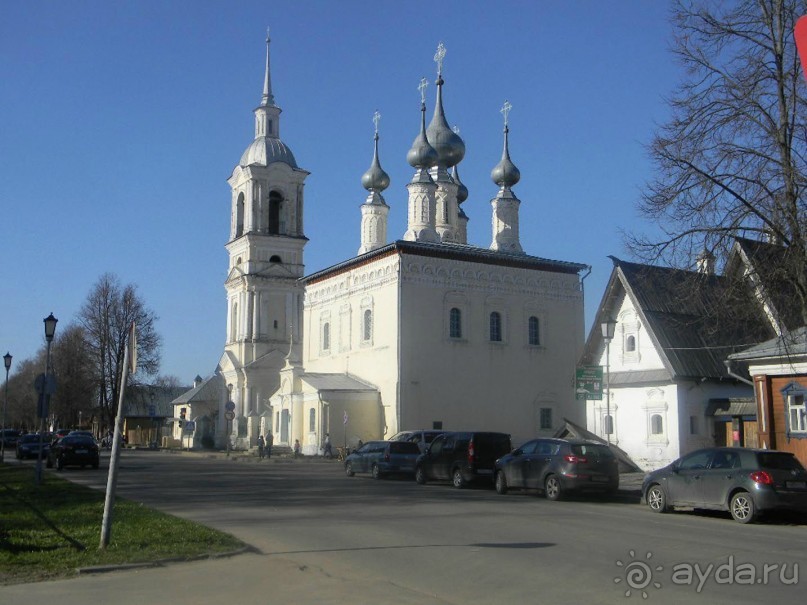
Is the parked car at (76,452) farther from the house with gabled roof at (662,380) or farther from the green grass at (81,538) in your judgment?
the house with gabled roof at (662,380)

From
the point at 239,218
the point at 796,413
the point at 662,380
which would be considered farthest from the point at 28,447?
the point at 796,413

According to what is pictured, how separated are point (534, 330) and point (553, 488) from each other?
3022 cm

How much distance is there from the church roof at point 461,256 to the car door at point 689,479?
29.5 m

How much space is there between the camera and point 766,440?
24.7 m

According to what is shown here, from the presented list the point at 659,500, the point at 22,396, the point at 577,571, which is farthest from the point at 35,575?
the point at 22,396

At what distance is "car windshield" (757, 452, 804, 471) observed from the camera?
55.9 ft

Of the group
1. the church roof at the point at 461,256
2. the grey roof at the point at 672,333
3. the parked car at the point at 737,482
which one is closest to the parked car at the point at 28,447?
the church roof at the point at 461,256

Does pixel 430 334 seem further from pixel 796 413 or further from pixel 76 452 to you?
pixel 796 413

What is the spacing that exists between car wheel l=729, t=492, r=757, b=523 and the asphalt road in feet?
1.16

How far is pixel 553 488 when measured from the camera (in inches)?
863

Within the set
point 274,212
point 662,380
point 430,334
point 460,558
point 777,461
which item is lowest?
point 460,558

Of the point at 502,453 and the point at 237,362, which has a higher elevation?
the point at 237,362

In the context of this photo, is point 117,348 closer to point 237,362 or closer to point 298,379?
point 237,362

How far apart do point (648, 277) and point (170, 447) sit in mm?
53074
